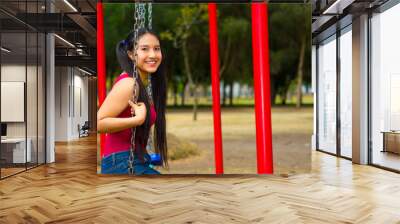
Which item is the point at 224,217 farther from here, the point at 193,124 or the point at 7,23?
the point at 7,23

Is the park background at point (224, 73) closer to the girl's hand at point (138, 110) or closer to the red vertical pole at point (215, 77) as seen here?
the red vertical pole at point (215, 77)

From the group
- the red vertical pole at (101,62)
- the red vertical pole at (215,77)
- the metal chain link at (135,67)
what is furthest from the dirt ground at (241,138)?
the red vertical pole at (101,62)

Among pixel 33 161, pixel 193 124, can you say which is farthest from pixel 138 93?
pixel 33 161

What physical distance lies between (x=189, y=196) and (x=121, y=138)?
131 centimetres

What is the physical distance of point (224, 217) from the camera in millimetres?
3957

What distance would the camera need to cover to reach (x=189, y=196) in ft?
16.0

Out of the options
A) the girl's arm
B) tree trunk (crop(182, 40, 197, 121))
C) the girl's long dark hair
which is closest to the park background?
tree trunk (crop(182, 40, 197, 121))

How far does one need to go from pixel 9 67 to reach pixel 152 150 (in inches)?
85.4

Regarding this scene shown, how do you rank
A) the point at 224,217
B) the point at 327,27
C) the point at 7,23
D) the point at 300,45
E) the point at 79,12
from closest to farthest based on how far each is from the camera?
the point at 224,217 < the point at 7,23 < the point at 79,12 < the point at 300,45 < the point at 327,27

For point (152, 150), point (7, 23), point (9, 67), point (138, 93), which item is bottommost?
point (152, 150)

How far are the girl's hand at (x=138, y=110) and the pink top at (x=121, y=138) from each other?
0.07 m

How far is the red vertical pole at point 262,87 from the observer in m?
6.16

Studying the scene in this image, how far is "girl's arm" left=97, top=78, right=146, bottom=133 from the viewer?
562 cm

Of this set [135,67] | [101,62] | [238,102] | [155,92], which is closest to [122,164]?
[155,92]
